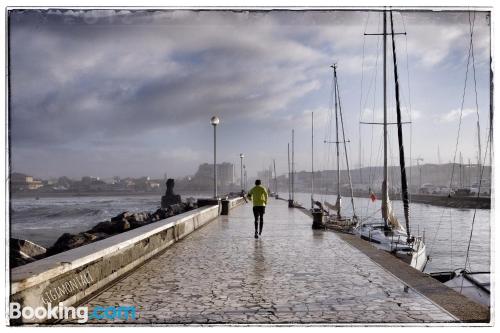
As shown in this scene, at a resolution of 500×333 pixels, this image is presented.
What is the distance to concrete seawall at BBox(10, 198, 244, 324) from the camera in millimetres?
4535

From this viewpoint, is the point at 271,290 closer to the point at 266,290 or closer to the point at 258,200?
the point at 266,290

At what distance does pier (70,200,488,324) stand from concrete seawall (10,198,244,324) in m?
0.23

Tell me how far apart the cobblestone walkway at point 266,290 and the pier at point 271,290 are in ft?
0.04

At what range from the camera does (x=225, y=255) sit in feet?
31.4

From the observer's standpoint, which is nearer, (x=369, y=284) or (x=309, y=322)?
(x=309, y=322)

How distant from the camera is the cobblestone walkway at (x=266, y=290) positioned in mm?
5066

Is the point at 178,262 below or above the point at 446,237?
above

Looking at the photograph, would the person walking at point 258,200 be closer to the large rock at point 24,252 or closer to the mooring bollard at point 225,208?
the large rock at point 24,252

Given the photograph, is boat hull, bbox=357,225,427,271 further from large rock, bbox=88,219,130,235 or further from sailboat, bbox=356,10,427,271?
large rock, bbox=88,219,130,235

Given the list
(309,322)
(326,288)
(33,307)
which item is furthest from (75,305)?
(326,288)

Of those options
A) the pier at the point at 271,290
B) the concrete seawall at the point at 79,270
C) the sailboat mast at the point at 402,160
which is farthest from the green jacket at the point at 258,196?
the sailboat mast at the point at 402,160
